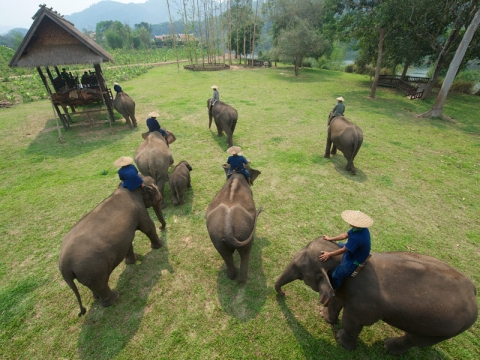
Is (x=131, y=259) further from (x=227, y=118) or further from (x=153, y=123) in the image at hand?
(x=227, y=118)

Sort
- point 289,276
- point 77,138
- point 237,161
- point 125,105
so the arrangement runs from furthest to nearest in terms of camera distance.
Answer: point 125,105 < point 77,138 < point 237,161 < point 289,276

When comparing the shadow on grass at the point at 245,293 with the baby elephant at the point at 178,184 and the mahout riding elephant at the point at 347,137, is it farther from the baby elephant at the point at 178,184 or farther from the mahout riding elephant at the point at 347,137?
the mahout riding elephant at the point at 347,137

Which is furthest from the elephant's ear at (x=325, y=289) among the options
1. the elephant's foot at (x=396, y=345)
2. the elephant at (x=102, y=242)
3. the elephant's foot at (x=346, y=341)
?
the elephant at (x=102, y=242)

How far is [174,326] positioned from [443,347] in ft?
13.6

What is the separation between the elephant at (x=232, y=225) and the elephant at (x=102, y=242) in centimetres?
145

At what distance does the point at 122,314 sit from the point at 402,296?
168 inches

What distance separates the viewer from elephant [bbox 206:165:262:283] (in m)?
3.96

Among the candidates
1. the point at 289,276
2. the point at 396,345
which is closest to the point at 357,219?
the point at 289,276

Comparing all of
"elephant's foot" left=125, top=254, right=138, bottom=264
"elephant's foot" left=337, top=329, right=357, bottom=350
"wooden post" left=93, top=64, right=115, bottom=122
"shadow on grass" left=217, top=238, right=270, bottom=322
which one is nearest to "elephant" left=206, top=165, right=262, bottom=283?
"shadow on grass" left=217, top=238, right=270, bottom=322

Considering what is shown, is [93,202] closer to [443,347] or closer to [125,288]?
[125,288]

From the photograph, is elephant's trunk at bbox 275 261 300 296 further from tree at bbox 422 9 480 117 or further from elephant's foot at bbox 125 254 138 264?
tree at bbox 422 9 480 117

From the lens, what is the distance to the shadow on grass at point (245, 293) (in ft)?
13.5

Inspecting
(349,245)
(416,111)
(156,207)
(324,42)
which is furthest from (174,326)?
(324,42)

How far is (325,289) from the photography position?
328 centimetres
